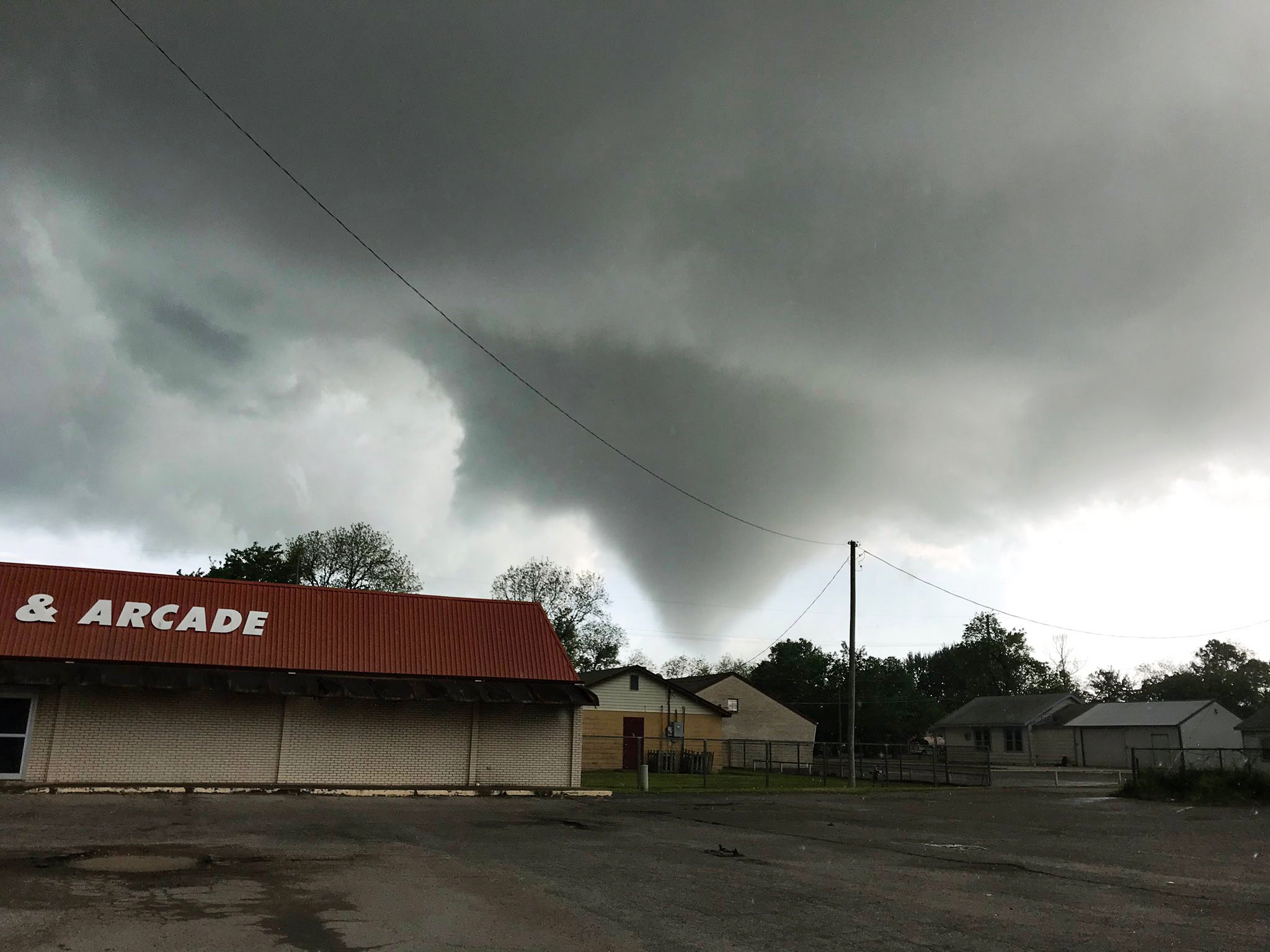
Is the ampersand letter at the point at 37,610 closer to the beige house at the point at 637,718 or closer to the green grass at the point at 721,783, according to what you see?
the green grass at the point at 721,783

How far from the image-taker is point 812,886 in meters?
11.2

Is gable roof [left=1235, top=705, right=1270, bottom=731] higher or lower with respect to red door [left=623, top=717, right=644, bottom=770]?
higher

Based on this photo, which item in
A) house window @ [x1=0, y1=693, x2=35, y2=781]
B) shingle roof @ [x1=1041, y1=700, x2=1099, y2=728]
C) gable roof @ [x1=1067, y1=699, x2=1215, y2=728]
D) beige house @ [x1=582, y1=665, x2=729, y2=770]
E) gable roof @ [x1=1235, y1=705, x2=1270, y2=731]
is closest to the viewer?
house window @ [x1=0, y1=693, x2=35, y2=781]

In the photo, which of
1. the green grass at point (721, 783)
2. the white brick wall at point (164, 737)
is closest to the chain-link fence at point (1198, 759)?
the green grass at point (721, 783)

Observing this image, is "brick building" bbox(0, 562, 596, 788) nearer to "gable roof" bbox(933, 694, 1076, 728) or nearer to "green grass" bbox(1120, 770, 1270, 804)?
"green grass" bbox(1120, 770, 1270, 804)

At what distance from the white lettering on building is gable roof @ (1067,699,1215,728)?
190 feet

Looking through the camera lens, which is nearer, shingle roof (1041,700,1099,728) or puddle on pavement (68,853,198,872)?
puddle on pavement (68,853,198,872)

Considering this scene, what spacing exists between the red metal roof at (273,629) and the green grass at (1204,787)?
2102cm

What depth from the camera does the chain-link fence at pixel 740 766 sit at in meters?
37.8

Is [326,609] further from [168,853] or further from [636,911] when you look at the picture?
[636,911]

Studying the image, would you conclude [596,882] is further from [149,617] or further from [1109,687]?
[1109,687]

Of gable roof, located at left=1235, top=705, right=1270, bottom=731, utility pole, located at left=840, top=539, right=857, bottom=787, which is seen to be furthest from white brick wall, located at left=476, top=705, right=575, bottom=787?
gable roof, located at left=1235, top=705, right=1270, bottom=731

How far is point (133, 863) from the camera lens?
11.3 meters

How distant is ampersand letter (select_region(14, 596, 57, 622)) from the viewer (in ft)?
84.4
